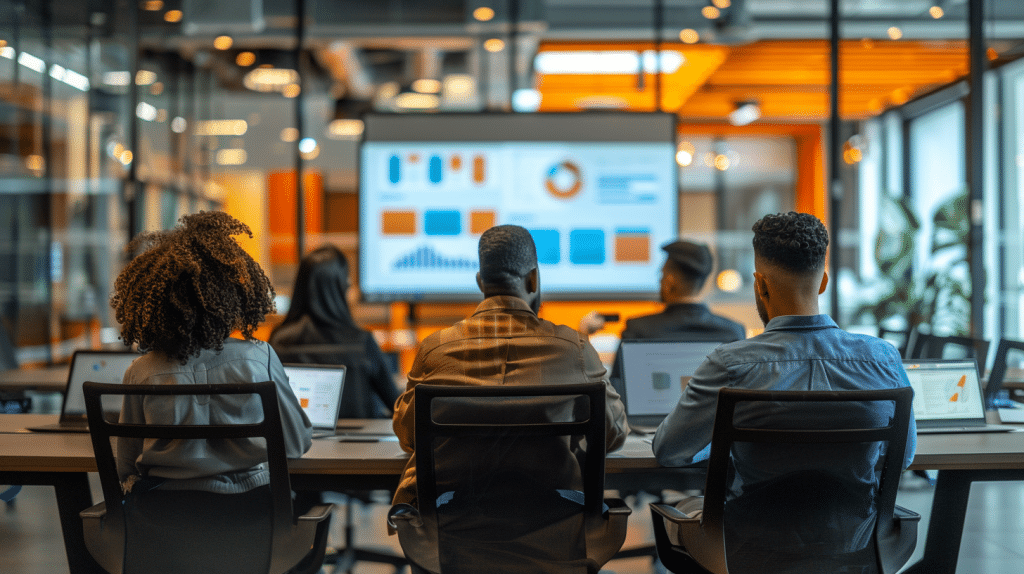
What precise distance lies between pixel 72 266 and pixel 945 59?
8052 millimetres

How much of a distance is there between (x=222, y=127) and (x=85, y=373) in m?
5.37

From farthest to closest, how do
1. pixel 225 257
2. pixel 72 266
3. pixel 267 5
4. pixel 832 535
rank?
pixel 72 266 → pixel 267 5 → pixel 225 257 → pixel 832 535

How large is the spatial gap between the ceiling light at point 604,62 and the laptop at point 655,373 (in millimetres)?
4515

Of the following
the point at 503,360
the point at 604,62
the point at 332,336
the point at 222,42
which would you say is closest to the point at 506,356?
the point at 503,360

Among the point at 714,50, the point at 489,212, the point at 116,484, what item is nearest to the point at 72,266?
the point at 489,212

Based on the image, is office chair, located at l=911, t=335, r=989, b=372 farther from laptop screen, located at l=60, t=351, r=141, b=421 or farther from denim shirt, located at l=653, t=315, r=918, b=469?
laptop screen, located at l=60, t=351, r=141, b=421

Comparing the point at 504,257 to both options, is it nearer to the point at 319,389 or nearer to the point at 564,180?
the point at 319,389

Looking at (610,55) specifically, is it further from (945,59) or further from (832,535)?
(832,535)

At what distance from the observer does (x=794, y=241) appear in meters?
1.66

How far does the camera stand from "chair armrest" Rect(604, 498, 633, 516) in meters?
1.72

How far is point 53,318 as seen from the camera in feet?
20.3

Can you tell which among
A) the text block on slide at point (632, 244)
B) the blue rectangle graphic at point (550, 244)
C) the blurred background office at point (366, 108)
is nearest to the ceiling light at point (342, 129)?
the blurred background office at point (366, 108)

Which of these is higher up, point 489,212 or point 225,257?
point 489,212

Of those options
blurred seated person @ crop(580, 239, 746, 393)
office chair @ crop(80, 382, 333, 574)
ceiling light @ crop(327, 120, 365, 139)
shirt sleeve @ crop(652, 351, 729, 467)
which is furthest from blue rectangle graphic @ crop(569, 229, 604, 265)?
ceiling light @ crop(327, 120, 365, 139)
